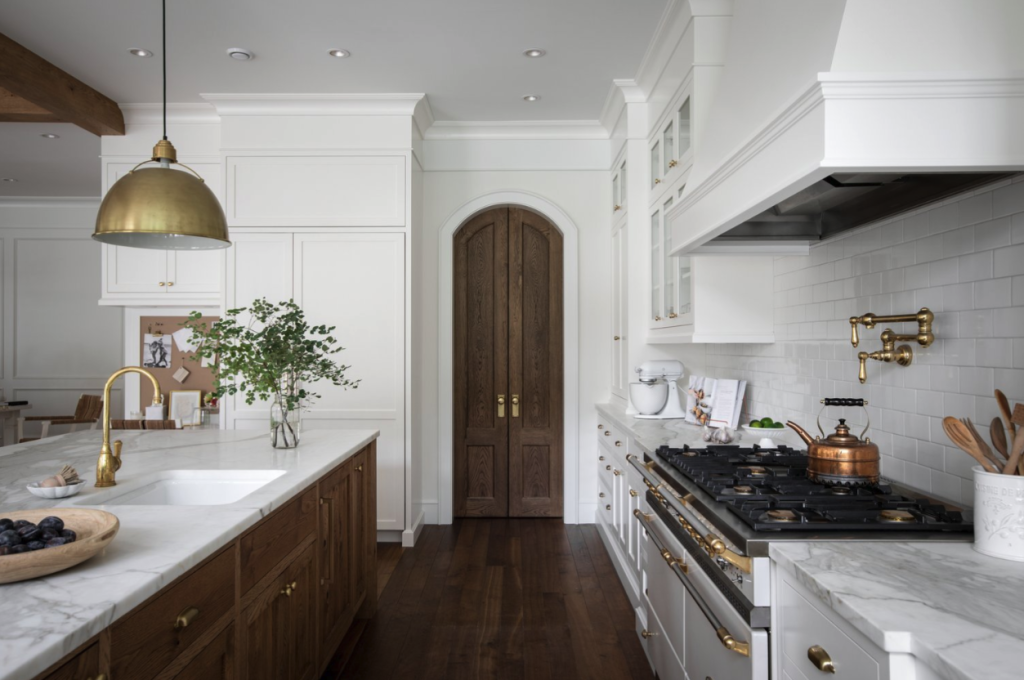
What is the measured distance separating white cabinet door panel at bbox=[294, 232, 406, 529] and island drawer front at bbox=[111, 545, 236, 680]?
280 centimetres

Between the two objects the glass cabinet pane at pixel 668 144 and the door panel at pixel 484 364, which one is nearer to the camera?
the glass cabinet pane at pixel 668 144

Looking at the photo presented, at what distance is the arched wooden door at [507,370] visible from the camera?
5.11m

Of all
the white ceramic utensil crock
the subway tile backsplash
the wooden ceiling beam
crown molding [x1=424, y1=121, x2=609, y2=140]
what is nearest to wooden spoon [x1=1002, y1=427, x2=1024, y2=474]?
the white ceramic utensil crock

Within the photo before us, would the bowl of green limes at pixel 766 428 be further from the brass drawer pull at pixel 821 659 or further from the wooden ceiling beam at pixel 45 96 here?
the wooden ceiling beam at pixel 45 96

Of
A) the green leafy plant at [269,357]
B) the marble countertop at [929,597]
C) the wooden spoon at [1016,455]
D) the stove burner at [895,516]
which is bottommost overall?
the marble countertop at [929,597]

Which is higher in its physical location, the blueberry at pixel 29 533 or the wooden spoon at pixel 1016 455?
the wooden spoon at pixel 1016 455

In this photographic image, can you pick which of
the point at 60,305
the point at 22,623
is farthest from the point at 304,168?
the point at 60,305

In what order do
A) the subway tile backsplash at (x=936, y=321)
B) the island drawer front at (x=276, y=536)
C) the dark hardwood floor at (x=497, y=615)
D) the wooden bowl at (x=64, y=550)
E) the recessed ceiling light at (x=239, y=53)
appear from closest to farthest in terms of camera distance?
the wooden bowl at (x=64, y=550) < the subway tile backsplash at (x=936, y=321) < the island drawer front at (x=276, y=536) < the dark hardwood floor at (x=497, y=615) < the recessed ceiling light at (x=239, y=53)

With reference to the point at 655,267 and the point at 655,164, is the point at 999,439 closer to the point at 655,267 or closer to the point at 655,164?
the point at 655,267

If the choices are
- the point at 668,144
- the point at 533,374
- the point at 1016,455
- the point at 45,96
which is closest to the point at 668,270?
the point at 668,144

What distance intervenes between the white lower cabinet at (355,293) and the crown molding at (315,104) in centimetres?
81

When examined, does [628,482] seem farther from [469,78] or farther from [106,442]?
[469,78]

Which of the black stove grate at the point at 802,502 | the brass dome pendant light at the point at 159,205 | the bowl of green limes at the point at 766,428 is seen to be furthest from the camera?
the bowl of green limes at the point at 766,428

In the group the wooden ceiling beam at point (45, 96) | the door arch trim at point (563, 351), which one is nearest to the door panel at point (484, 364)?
the door arch trim at point (563, 351)
